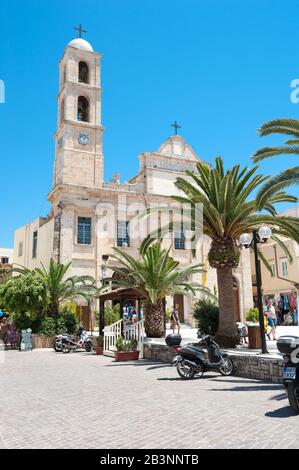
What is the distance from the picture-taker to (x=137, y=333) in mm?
15172

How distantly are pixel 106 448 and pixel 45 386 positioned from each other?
16.5ft

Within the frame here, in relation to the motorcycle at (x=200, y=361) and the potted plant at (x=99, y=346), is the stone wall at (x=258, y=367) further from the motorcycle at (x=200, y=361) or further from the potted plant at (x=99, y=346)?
the potted plant at (x=99, y=346)

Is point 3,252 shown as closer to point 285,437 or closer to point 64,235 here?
point 64,235

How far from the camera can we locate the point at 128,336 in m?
15.5

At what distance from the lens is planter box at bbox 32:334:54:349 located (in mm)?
21234

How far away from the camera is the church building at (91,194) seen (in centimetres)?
3061

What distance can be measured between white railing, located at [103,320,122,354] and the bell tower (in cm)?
1659

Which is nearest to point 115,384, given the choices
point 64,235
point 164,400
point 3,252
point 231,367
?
point 164,400

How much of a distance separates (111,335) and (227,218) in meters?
6.86

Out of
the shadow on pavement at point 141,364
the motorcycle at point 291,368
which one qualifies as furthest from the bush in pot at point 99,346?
the motorcycle at point 291,368

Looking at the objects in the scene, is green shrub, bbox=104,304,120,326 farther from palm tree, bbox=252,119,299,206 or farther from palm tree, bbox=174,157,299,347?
palm tree, bbox=252,119,299,206

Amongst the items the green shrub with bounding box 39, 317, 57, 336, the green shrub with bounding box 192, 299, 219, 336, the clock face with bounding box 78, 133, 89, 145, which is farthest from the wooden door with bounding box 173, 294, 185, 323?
the green shrub with bounding box 192, 299, 219, 336

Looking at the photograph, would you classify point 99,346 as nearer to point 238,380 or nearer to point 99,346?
point 99,346

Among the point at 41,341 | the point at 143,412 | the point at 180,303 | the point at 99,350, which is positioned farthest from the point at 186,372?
the point at 180,303
